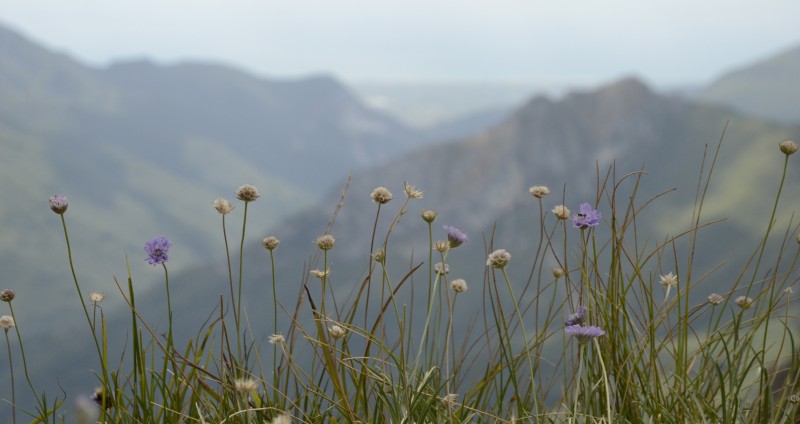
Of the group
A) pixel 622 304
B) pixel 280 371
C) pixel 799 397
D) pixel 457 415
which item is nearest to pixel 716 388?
pixel 799 397

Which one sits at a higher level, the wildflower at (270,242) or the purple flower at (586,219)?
the purple flower at (586,219)

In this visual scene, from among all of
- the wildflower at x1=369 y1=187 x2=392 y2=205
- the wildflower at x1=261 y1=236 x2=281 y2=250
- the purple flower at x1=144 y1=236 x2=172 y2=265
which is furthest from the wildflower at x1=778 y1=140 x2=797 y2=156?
the purple flower at x1=144 y1=236 x2=172 y2=265

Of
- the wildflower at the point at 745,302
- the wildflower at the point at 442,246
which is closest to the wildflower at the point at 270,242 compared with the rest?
the wildflower at the point at 442,246

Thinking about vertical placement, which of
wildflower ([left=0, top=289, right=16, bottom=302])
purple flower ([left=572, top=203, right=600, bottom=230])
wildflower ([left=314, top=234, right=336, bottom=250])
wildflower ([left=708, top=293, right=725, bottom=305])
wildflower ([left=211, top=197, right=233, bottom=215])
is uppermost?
purple flower ([left=572, top=203, right=600, bottom=230])

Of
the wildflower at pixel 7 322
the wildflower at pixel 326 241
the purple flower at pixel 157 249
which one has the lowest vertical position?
the wildflower at pixel 7 322

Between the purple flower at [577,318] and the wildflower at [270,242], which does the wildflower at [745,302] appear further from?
the wildflower at [270,242]

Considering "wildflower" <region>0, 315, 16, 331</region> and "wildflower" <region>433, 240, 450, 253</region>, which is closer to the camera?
"wildflower" <region>433, 240, 450, 253</region>

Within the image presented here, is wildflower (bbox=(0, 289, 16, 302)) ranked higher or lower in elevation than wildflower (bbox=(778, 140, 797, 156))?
lower

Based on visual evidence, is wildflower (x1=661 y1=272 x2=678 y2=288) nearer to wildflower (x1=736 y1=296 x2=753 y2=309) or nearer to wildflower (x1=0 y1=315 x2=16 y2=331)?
wildflower (x1=736 y1=296 x2=753 y2=309)

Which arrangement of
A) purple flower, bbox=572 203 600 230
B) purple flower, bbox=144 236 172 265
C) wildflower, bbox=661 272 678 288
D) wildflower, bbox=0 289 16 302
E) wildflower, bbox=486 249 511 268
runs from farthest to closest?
wildflower, bbox=661 272 678 288
wildflower, bbox=0 289 16 302
purple flower, bbox=144 236 172 265
purple flower, bbox=572 203 600 230
wildflower, bbox=486 249 511 268

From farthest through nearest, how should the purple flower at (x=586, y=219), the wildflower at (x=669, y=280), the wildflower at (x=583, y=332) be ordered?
the wildflower at (x=669, y=280)
the purple flower at (x=586, y=219)
the wildflower at (x=583, y=332)

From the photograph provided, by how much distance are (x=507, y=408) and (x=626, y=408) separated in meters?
0.63

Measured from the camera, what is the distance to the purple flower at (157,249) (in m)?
3.18

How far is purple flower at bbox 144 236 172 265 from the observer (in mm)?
3184
